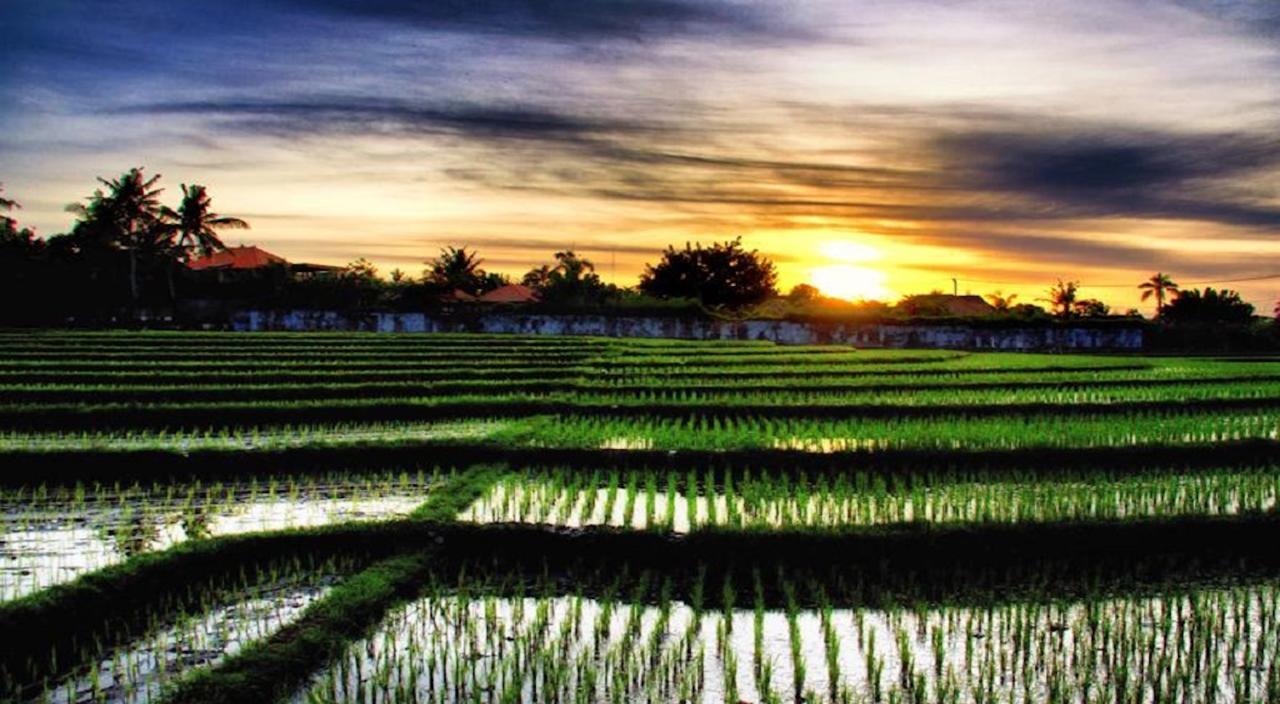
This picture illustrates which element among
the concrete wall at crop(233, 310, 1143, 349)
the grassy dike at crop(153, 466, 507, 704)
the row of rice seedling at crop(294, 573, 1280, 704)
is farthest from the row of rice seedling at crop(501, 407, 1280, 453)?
the concrete wall at crop(233, 310, 1143, 349)

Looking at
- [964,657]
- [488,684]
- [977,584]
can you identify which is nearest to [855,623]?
[964,657]

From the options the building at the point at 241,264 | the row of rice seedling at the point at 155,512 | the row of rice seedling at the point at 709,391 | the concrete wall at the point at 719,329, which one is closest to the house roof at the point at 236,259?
the building at the point at 241,264

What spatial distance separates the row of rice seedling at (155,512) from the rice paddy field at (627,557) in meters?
0.04

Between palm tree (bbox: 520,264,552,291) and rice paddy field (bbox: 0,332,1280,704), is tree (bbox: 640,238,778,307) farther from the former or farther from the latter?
rice paddy field (bbox: 0,332,1280,704)

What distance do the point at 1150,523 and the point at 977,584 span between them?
1.76 m

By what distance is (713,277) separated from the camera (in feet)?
198

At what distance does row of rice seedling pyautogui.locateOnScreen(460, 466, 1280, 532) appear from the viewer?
708cm

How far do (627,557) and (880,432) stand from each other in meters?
5.94

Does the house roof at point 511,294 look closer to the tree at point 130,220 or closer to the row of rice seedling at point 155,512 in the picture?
the tree at point 130,220

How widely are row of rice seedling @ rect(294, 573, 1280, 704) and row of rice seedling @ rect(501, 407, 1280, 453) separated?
14.9 feet

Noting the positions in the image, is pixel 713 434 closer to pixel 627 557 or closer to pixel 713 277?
pixel 627 557

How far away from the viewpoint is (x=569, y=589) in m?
5.63

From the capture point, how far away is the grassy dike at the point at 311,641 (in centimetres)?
389

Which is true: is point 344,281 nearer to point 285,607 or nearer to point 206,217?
point 206,217
